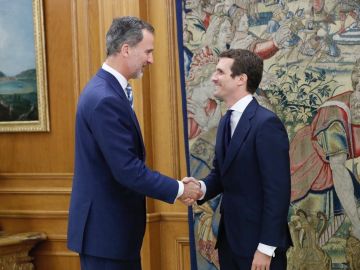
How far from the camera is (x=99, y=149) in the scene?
3.58m

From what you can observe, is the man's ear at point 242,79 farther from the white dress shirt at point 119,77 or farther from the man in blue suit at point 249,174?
the white dress shirt at point 119,77

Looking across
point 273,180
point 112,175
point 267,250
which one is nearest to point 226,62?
point 273,180

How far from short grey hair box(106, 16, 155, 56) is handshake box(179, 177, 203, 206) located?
77cm

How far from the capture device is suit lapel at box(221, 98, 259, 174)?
3531 mm

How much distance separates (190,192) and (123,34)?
88cm

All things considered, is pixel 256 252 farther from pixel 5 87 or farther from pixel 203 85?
pixel 5 87

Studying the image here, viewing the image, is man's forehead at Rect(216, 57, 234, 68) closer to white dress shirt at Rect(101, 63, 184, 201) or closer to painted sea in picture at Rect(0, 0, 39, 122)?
white dress shirt at Rect(101, 63, 184, 201)

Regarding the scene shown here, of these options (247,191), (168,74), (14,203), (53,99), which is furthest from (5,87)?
(247,191)

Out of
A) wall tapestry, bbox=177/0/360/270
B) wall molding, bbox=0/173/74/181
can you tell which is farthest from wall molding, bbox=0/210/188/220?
wall tapestry, bbox=177/0/360/270

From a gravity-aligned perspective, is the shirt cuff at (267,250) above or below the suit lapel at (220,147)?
below

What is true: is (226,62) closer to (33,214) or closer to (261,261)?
(261,261)

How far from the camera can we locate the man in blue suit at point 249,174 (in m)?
3.42

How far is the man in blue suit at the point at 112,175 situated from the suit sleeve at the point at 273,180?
0.48 m

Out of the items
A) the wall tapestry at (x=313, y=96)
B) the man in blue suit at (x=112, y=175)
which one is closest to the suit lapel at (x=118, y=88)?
the man in blue suit at (x=112, y=175)
